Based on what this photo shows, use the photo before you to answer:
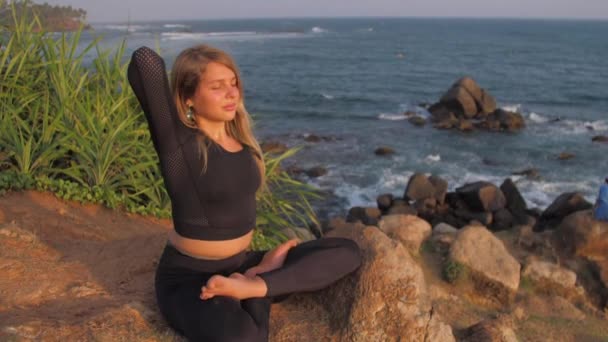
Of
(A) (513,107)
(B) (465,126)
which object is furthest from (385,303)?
(A) (513,107)

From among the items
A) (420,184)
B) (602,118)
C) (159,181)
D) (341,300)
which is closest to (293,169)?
(420,184)

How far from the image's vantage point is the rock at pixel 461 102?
2695 centimetres

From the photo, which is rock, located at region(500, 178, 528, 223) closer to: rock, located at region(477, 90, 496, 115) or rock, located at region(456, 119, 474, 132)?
rock, located at region(456, 119, 474, 132)

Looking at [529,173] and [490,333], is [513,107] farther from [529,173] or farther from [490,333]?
[490,333]

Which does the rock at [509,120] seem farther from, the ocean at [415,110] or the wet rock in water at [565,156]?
the wet rock in water at [565,156]

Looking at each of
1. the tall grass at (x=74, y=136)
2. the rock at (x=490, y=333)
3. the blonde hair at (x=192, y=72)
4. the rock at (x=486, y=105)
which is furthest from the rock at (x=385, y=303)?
the rock at (x=486, y=105)

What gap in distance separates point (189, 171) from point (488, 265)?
543cm

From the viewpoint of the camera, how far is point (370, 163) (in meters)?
19.9

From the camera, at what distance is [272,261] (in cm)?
309

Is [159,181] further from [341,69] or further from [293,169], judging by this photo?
[341,69]

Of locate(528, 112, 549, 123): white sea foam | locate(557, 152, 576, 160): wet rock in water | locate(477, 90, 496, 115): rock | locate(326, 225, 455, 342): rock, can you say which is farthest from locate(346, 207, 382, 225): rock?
locate(528, 112, 549, 123): white sea foam

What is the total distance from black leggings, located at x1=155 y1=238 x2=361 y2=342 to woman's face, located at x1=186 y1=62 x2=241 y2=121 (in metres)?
0.77

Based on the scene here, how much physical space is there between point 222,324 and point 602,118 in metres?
29.4

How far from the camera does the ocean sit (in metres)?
18.4
